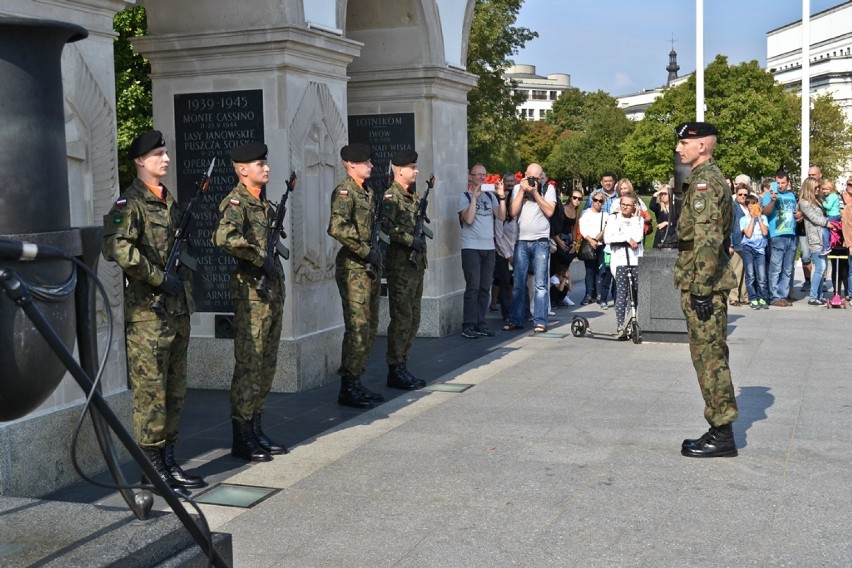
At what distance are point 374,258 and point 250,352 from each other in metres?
1.73

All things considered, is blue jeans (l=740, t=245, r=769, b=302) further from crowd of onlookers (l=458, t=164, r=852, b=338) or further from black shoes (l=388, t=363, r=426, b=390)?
black shoes (l=388, t=363, r=426, b=390)

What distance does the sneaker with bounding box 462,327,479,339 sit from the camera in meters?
12.5

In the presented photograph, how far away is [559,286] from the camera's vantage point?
50.4 feet

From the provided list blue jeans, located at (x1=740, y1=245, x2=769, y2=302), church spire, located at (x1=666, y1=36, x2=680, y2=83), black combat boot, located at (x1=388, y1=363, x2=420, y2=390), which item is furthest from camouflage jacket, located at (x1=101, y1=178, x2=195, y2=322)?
church spire, located at (x1=666, y1=36, x2=680, y2=83)

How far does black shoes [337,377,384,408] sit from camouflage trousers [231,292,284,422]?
1685mm

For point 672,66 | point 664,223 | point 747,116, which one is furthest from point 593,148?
point 664,223

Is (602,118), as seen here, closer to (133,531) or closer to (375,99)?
(375,99)

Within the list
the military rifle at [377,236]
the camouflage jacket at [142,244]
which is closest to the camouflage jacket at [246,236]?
the camouflage jacket at [142,244]

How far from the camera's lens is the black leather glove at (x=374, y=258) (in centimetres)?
827

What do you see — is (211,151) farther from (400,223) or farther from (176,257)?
(176,257)

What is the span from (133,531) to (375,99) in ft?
30.6

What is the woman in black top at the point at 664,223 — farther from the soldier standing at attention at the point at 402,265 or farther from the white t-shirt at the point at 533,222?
the soldier standing at attention at the point at 402,265

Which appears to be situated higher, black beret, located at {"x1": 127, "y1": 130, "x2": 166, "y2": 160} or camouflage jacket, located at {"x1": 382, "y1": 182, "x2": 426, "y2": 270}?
black beret, located at {"x1": 127, "y1": 130, "x2": 166, "y2": 160}

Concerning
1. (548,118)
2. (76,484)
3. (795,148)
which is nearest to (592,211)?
(76,484)
